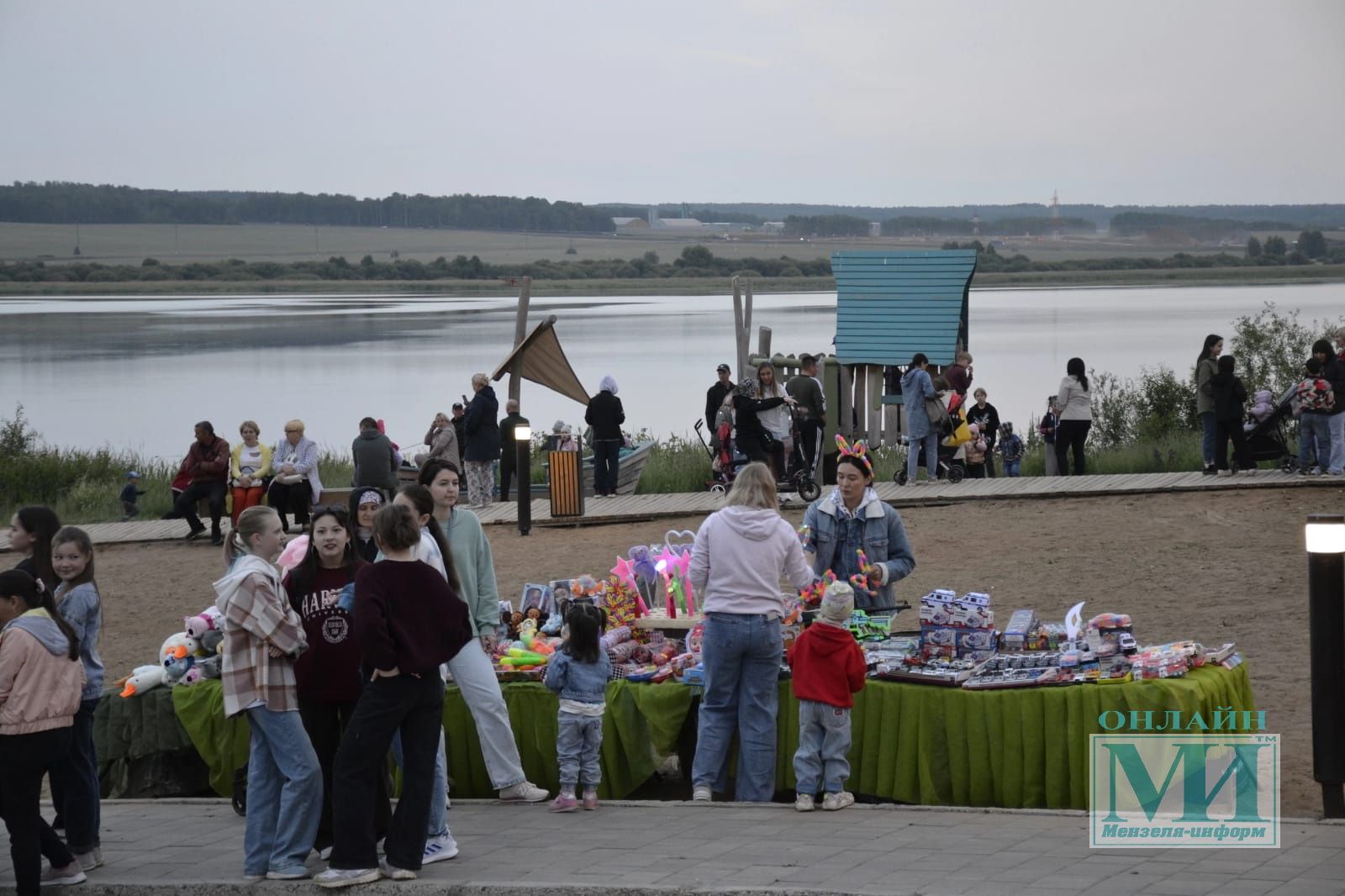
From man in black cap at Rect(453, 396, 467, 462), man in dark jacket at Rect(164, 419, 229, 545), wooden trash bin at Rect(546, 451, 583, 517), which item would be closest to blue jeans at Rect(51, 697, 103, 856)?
man in dark jacket at Rect(164, 419, 229, 545)

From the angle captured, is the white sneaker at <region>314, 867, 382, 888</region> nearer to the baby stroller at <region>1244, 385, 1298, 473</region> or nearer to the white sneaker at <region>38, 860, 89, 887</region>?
the white sneaker at <region>38, 860, 89, 887</region>

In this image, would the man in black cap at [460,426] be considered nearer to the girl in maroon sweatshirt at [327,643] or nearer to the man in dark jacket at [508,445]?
the man in dark jacket at [508,445]

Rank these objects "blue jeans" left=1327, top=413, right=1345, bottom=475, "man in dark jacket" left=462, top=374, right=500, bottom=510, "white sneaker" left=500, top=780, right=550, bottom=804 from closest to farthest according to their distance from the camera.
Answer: "white sneaker" left=500, top=780, right=550, bottom=804 → "blue jeans" left=1327, top=413, right=1345, bottom=475 → "man in dark jacket" left=462, top=374, right=500, bottom=510

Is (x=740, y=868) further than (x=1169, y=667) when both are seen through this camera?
No

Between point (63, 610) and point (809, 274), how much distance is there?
107111 millimetres

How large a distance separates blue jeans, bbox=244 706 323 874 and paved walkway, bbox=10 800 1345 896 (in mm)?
135

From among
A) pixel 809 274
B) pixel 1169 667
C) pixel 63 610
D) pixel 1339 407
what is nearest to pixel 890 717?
pixel 1169 667

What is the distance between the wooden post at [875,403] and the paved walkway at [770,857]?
570 inches

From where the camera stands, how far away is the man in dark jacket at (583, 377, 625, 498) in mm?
18828

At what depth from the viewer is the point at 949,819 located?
21.9 ft

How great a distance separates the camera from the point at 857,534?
8273mm

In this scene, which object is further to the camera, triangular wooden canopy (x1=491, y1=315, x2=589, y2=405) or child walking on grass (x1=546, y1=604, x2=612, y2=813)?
triangular wooden canopy (x1=491, y1=315, x2=589, y2=405)

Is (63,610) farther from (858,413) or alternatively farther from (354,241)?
(354,241)

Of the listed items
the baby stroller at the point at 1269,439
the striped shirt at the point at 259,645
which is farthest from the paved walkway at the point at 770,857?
the baby stroller at the point at 1269,439
